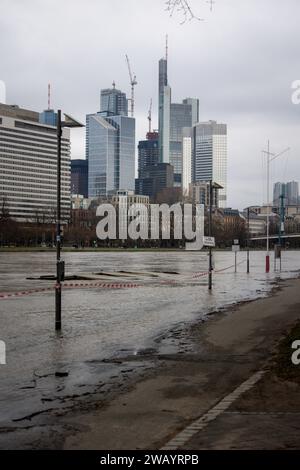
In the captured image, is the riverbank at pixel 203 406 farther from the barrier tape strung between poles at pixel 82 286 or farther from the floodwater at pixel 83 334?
the barrier tape strung between poles at pixel 82 286

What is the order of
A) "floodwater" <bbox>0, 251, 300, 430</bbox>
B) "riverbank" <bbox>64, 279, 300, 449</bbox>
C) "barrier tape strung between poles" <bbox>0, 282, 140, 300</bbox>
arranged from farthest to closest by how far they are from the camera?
1. "barrier tape strung between poles" <bbox>0, 282, 140, 300</bbox>
2. "floodwater" <bbox>0, 251, 300, 430</bbox>
3. "riverbank" <bbox>64, 279, 300, 449</bbox>

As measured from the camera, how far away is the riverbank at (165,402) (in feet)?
22.4

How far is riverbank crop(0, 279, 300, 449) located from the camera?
6.83 metres

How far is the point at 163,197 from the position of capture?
17450cm

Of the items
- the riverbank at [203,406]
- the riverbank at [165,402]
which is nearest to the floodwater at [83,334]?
the riverbank at [165,402]

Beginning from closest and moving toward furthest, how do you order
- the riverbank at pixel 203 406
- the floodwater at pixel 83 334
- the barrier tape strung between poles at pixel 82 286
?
1. the riverbank at pixel 203 406
2. the floodwater at pixel 83 334
3. the barrier tape strung between poles at pixel 82 286

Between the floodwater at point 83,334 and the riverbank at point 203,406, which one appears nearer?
the riverbank at point 203,406

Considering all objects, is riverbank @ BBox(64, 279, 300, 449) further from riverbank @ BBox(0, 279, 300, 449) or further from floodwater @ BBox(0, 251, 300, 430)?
floodwater @ BBox(0, 251, 300, 430)

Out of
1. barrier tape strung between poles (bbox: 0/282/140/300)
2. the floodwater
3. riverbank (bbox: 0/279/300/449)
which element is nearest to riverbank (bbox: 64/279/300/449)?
riverbank (bbox: 0/279/300/449)

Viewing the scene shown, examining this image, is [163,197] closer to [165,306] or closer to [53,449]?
[165,306]

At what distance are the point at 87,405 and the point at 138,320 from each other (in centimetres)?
989

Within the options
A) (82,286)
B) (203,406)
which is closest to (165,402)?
(203,406)

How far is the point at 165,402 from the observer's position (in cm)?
862

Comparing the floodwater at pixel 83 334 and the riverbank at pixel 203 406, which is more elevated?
the riverbank at pixel 203 406
